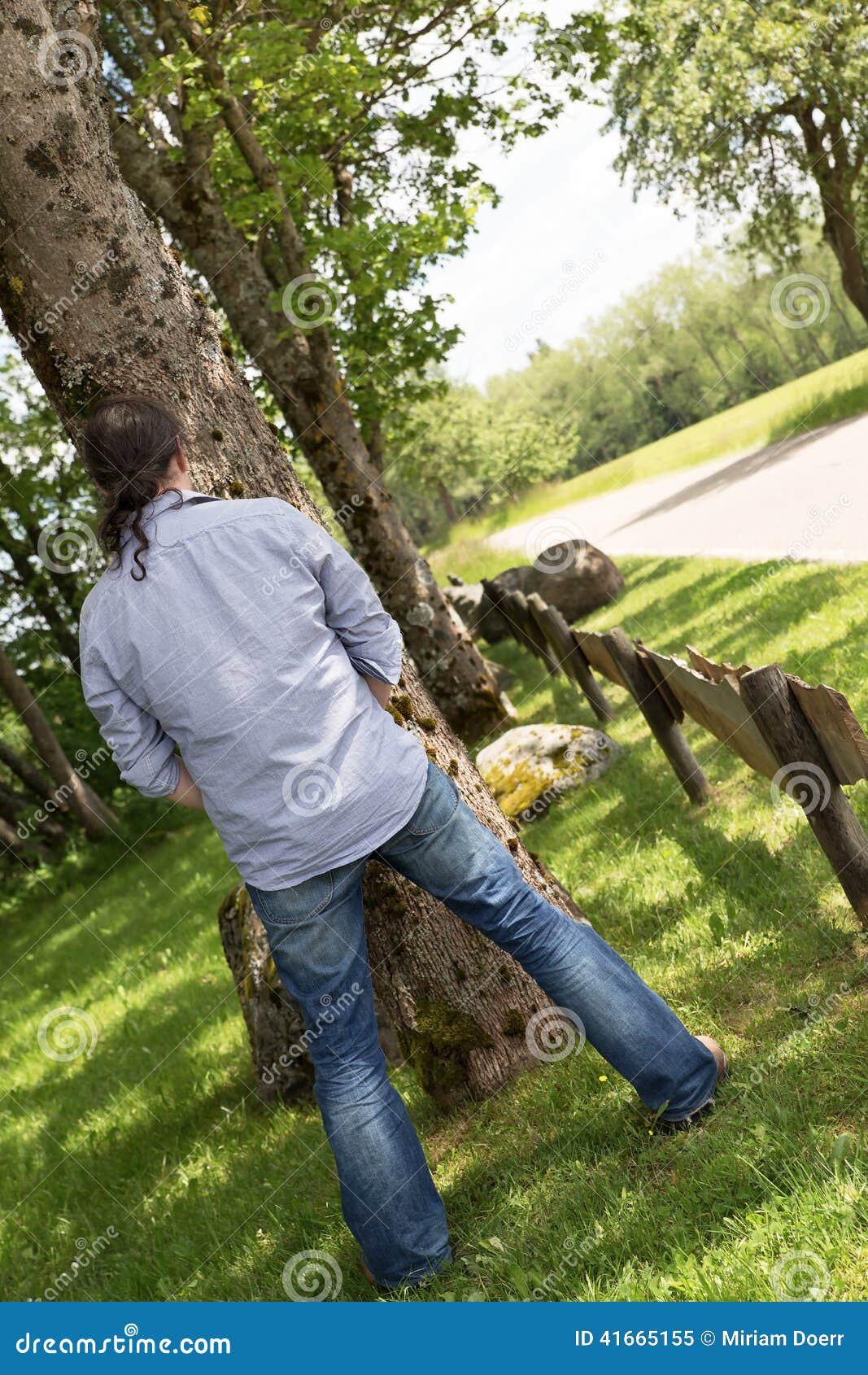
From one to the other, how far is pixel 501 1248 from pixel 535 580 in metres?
12.6

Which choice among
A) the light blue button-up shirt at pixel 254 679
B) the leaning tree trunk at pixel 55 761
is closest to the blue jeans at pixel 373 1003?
the light blue button-up shirt at pixel 254 679

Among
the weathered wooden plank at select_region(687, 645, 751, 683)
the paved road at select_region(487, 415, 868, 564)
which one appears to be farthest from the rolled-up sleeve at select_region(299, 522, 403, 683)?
the paved road at select_region(487, 415, 868, 564)

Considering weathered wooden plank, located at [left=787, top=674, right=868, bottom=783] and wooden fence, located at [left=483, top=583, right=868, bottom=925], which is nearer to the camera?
weathered wooden plank, located at [left=787, top=674, right=868, bottom=783]

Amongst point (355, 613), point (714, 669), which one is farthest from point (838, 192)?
point (355, 613)

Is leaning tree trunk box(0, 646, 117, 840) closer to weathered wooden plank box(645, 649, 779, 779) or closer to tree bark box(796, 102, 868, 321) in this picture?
weathered wooden plank box(645, 649, 779, 779)

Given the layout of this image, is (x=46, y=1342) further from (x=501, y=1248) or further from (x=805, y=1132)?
(x=805, y=1132)

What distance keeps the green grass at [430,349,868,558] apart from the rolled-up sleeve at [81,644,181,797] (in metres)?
18.7

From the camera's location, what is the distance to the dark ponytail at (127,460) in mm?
3023

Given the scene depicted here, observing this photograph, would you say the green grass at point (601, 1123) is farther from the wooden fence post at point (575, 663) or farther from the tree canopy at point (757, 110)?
the tree canopy at point (757, 110)

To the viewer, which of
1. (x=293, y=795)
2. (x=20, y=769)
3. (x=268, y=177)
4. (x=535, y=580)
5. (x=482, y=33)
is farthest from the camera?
(x=20, y=769)

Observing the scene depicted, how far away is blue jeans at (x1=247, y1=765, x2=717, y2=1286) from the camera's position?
3.13 metres

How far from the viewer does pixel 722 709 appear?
177 inches

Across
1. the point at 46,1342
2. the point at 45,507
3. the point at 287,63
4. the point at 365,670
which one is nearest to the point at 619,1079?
the point at 365,670

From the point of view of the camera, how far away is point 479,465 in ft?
198
